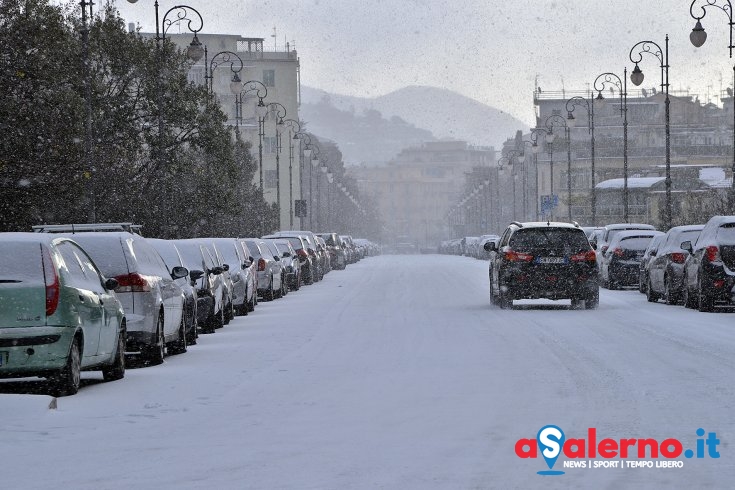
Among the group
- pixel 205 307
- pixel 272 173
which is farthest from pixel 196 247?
pixel 272 173

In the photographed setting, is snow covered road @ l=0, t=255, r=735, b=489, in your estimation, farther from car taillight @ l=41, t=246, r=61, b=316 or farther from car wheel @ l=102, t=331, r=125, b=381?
car taillight @ l=41, t=246, r=61, b=316

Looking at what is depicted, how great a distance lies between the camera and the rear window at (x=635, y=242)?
40.4m

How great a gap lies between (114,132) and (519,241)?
67.1 feet

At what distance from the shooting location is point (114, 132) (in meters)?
47.3

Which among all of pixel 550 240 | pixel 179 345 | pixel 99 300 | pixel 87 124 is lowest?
pixel 179 345

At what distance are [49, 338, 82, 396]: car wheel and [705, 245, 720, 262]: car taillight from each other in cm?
1557

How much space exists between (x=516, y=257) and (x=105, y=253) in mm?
13032

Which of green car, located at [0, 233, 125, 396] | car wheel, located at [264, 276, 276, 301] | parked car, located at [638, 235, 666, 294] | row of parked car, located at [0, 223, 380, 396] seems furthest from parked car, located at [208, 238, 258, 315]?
green car, located at [0, 233, 125, 396]

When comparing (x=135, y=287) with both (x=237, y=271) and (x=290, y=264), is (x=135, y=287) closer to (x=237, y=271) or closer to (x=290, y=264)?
(x=237, y=271)

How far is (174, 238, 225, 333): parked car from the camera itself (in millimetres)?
24469

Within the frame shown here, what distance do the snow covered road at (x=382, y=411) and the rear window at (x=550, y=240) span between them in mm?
6389

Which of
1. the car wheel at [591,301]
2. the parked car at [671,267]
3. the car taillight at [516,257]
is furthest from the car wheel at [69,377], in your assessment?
the parked car at [671,267]

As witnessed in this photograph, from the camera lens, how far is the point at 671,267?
31375mm

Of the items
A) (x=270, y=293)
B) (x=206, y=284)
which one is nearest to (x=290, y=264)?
(x=270, y=293)
